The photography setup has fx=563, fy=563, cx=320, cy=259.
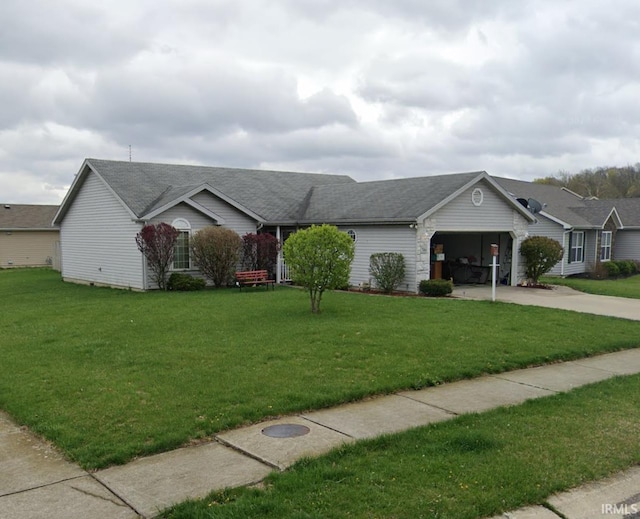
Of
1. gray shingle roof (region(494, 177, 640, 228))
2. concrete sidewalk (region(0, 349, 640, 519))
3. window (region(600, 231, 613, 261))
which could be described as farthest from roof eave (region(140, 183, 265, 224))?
window (region(600, 231, 613, 261))

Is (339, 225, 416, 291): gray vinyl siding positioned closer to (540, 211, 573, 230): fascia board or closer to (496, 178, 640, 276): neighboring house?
(496, 178, 640, 276): neighboring house

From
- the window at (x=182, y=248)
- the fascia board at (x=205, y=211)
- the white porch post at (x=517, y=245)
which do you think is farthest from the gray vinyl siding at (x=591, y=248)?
the window at (x=182, y=248)

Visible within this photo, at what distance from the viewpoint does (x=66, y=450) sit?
5348 mm

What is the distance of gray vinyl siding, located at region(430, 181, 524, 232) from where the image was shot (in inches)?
774

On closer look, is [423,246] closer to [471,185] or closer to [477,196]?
[471,185]

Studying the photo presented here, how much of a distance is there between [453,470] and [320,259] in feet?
28.7

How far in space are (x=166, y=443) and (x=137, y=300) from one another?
39.0ft

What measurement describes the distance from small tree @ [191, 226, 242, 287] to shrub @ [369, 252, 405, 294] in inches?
203

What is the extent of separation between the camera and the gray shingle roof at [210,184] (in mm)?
20609

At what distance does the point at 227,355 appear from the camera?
8953mm

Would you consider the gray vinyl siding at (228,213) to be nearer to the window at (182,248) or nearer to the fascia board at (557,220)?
the window at (182,248)

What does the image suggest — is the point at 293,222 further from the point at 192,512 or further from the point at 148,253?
the point at 192,512

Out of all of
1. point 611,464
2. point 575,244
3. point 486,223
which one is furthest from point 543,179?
point 611,464
